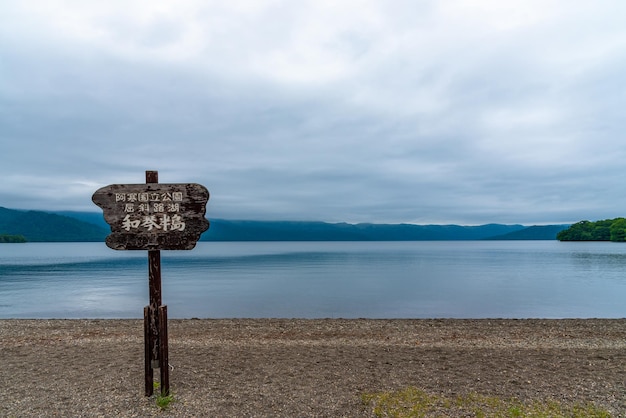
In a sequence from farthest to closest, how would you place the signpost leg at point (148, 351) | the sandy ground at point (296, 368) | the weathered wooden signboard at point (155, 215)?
the weathered wooden signboard at point (155, 215)
the signpost leg at point (148, 351)
the sandy ground at point (296, 368)

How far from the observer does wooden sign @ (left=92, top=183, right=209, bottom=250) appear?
26.4 feet

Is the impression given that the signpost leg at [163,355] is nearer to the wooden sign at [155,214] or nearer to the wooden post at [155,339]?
the wooden post at [155,339]

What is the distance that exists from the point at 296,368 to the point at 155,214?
4872 mm

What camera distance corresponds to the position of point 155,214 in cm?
808

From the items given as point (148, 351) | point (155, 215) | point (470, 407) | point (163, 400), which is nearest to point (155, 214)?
point (155, 215)

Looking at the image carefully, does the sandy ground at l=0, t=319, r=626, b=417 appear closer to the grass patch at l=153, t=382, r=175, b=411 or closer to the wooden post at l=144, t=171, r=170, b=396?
the grass patch at l=153, t=382, r=175, b=411

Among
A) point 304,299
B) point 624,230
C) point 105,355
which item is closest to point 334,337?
point 105,355

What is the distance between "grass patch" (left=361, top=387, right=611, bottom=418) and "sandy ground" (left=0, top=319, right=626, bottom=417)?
0.95ft

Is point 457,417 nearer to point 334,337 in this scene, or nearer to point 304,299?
point 334,337

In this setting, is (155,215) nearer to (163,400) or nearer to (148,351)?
(148,351)

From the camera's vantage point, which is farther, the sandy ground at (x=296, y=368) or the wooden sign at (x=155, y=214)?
the wooden sign at (x=155, y=214)

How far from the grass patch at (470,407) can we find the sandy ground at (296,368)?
29 centimetres

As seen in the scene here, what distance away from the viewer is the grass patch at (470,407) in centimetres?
699

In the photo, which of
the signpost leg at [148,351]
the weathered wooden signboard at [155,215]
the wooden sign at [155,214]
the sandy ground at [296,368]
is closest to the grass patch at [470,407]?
the sandy ground at [296,368]
